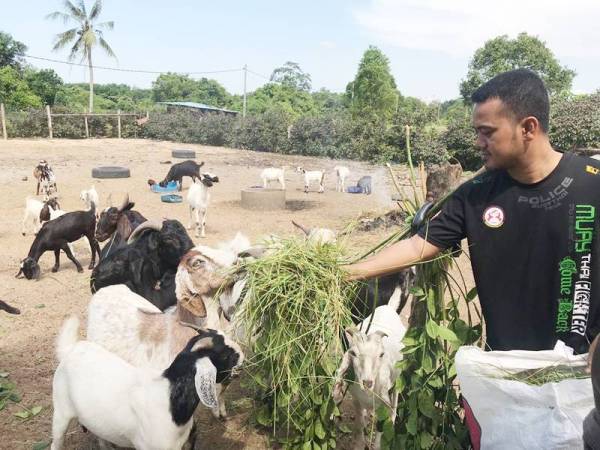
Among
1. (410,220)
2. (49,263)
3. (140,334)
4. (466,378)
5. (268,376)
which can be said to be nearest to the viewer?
(466,378)

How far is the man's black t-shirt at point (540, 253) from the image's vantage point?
80.0 inches

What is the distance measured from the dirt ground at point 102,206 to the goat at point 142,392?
90 centimetres

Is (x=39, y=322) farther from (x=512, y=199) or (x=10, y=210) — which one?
(x=10, y=210)

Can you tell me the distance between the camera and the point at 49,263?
10.1 metres

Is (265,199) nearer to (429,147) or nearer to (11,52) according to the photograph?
(429,147)

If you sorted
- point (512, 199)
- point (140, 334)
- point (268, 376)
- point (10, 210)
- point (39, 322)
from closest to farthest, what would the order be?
1. point (512, 199)
2. point (268, 376)
3. point (140, 334)
4. point (39, 322)
5. point (10, 210)

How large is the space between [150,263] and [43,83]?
43.8 metres

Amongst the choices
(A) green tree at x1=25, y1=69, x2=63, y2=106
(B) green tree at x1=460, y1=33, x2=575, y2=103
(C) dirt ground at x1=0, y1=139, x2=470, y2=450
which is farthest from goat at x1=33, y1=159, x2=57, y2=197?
(B) green tree at x1=460, y1=33, x2=575, y2=103

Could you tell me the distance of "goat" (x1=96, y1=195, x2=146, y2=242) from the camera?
6684 mm

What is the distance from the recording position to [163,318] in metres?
4.13

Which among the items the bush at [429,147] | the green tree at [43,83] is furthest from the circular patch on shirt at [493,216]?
the green tree at [43,83]

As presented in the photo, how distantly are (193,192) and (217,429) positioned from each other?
8458 mm

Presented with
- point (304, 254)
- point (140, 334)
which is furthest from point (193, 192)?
point (304, 254)

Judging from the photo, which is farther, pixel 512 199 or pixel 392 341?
pixel 392 341
